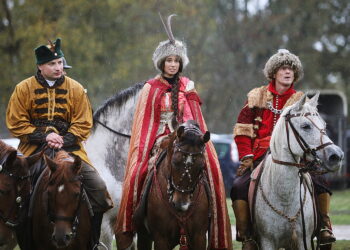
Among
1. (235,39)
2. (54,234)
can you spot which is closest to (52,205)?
(54,234)

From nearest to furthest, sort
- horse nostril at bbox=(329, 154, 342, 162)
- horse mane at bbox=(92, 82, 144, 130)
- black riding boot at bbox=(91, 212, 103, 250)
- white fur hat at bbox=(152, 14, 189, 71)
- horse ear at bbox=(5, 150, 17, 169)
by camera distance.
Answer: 1. horse ear at bbox=(5, 150, 17, 169)
2. horse nostril at bbox=(329, 154, 342, 162)
3. black riding boot at bbox=(91, 212, 103, 250)
4. white fur hat at bbox=(152, 14, 189, 71)
5. horse mane at bbox=(92, 82, 144, 130)

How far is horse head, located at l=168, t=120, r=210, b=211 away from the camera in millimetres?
7152

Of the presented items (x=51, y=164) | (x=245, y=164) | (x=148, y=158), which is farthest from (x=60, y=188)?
(x=245, y=164)

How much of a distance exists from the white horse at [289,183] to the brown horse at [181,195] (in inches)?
26.3

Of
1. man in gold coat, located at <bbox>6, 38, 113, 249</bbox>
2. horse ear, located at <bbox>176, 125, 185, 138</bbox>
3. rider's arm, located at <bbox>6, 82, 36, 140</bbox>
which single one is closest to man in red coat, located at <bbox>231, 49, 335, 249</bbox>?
horse ear, located at <bbox>176, 125, 185, 138</bbox>

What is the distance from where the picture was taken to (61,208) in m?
7.14

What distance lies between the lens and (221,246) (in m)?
8.06

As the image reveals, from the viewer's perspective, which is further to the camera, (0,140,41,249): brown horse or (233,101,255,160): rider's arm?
(233,101,255,160): rider's arm

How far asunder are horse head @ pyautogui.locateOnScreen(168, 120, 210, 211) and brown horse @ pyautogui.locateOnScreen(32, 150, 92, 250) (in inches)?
35.7

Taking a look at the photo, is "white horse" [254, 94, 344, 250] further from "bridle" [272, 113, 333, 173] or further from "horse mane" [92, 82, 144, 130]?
"horse mane" [92, 82, 144, 130]

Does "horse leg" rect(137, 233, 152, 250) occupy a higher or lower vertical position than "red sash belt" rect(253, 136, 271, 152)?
lower

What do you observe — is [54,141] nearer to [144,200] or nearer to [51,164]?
[51,164]

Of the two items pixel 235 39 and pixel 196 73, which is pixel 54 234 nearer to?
pixel 196 73

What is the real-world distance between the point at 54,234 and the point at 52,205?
0.93 feet
